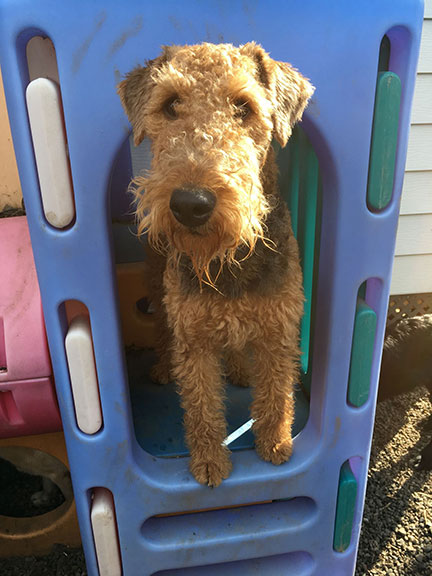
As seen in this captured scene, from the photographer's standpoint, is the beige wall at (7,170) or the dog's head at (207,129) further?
the beige wall at (7,170)

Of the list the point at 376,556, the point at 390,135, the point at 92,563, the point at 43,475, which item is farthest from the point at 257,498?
the point at 390,135

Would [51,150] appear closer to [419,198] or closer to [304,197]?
[304,197]

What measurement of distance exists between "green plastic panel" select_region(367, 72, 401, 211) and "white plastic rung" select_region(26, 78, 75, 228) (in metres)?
0.70

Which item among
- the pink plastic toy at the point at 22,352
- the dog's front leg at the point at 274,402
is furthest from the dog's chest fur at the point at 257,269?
the pink plastic toy at the point at 22,352

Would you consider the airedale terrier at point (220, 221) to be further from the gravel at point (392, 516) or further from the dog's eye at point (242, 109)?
the gravel at point (392, 516)

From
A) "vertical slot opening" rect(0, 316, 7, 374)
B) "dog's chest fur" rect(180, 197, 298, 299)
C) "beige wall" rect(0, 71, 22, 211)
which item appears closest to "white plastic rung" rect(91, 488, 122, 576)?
"vertical slot opening" rect(0, 316, 7, 374)

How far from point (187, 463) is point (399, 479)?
115cm

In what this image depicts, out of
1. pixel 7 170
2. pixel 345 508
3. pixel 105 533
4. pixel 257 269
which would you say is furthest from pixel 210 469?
pixel 7 170

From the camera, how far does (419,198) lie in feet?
8.02

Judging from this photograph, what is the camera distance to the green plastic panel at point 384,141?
1.01 meters

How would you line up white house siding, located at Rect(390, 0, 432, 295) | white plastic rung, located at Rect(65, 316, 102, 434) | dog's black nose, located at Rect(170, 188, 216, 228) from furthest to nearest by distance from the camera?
1. white house siding, located at Rect(390, 0, 432, 295)
2. white plastic rung, located at Rect(65, 316, 102, 434)
3. dog's black nose, located at Rect(170, 188, 216, 228)

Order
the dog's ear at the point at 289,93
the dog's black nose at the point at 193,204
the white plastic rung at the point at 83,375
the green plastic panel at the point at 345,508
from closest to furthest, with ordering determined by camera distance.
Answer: the dog's black nose at the point at 193,204, the dog's ear at the point at 289,93, the white plastic rung at the point at 83,375, the green plastic panel at the point at 345,508

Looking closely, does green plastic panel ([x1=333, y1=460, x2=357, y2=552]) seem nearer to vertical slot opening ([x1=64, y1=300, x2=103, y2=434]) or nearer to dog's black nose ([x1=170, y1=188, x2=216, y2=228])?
vertical slot opening ([x1=64, y1=300, x2=103, y2=434])

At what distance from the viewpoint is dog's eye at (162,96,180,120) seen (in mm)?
968
